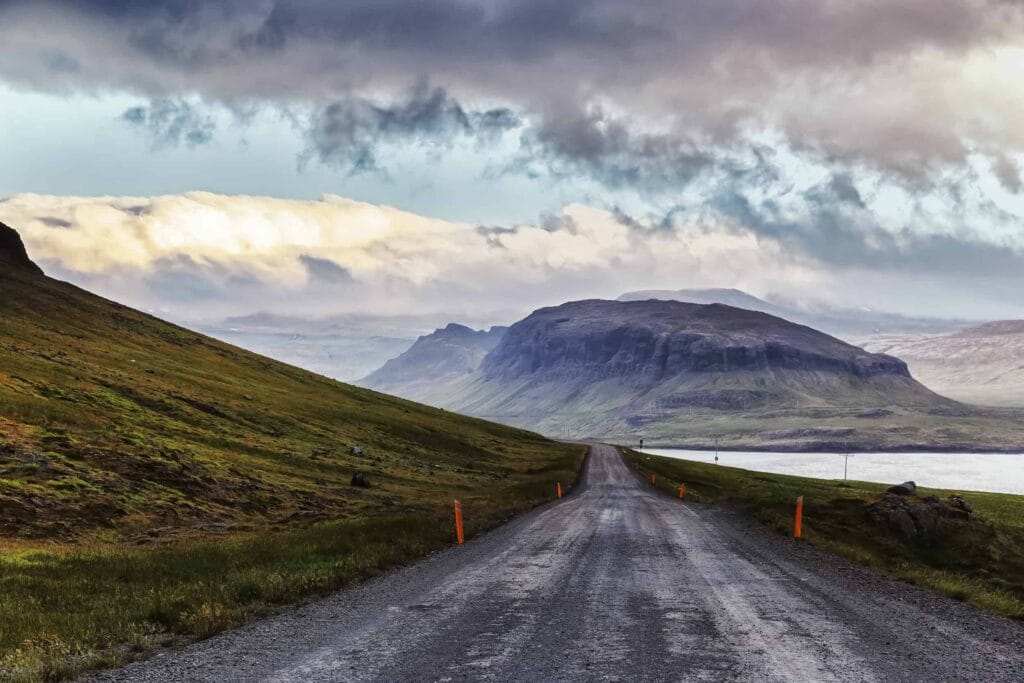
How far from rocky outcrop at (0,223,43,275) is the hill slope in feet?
22.4

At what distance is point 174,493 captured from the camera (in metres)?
34.3

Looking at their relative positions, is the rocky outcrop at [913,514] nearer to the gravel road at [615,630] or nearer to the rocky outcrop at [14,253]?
the gravel road at [615,630]

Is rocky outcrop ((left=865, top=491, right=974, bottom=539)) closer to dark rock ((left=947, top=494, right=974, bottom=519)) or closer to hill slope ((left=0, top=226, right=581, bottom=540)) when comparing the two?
dark rock ((left=947, top=494, right=974, bottom=519))

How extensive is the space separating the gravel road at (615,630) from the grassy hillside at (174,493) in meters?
1.70

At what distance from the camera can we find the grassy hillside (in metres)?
13.4

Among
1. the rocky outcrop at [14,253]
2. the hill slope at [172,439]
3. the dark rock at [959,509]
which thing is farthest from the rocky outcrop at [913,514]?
the rocky outcrop at [14,253]

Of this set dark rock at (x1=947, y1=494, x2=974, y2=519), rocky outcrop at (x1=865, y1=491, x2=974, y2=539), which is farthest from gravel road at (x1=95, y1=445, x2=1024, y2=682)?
dark rock at (x1=947, y1=494, x2=974, y2=519)

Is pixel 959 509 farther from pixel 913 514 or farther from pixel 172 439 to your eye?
pixel 172 439

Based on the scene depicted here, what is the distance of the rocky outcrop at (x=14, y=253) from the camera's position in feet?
421

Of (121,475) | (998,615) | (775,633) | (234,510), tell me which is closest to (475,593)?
(775,633)

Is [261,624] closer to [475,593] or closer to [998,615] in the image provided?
[475,593]

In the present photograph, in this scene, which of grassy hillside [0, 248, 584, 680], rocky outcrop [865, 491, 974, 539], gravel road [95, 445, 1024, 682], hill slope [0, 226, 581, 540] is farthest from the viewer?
rocky outcrop [865, 491, 974, 539]

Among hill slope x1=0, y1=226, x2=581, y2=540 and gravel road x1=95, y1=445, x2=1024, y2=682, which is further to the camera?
hill slope x1=0, y1=226, x2=581, y2=540

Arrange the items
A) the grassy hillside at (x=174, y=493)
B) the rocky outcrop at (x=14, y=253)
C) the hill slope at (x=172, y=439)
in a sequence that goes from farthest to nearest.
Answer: the rocky outcrop at (x=14, y=253)
the hill slope at (x=172, y=439)
the grassy hillside at (x=174, y=493)
